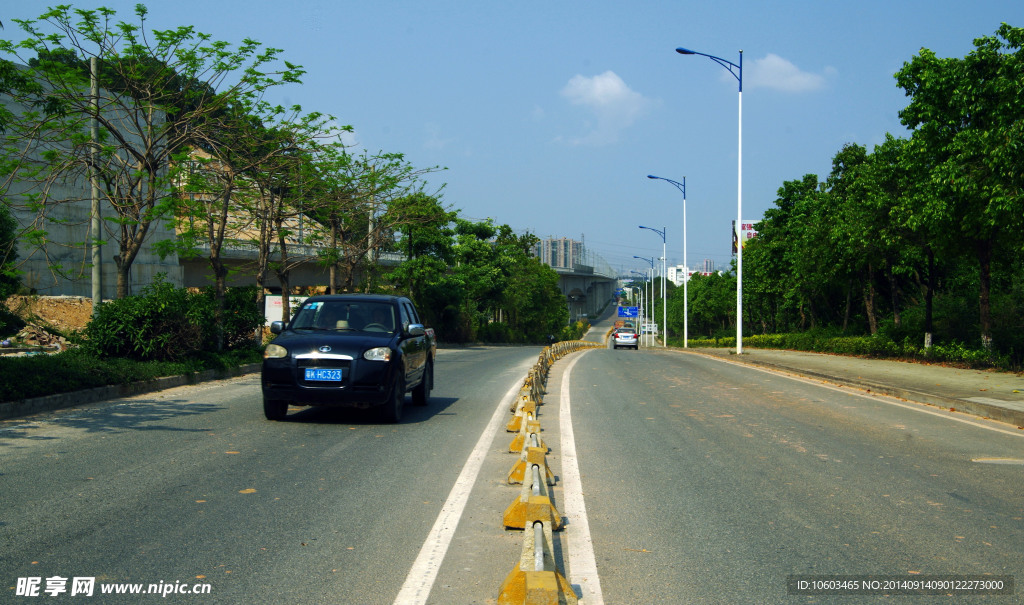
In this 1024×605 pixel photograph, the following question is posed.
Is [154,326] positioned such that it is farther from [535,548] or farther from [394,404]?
[535,548]

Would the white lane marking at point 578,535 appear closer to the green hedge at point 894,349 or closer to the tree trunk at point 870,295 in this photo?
the green hedge at point 894,349

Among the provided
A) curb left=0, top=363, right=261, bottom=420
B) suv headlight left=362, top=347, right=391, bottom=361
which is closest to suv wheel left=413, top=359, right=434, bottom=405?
suv headlight left=362, top=347, right=391, bottom=361

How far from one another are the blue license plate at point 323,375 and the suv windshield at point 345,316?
44.8 inches

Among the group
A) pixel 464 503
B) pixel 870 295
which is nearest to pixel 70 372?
pixel 464 503

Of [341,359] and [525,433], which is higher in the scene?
[341,359]

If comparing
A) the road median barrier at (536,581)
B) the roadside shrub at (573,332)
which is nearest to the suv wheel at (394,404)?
the road median barrier at (536,581)

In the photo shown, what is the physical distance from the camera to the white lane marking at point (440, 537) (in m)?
3.84

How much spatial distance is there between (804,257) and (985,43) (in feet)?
61.0

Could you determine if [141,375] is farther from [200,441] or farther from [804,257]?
[804,257]

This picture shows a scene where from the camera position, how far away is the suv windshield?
10453 millimetres

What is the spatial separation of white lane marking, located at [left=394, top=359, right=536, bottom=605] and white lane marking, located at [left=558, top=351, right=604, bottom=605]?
76cm

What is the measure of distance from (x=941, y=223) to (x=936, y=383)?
5.61 metres

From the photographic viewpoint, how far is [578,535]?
4867 mm

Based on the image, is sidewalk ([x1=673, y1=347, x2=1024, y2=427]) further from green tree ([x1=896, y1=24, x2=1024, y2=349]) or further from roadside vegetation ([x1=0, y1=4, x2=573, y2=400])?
roadside vegetation ([x1=0, y1=4, x2=573, y2=400])
